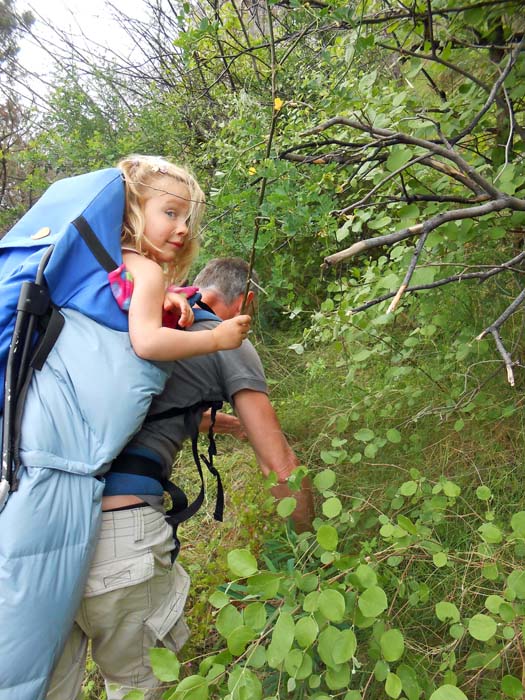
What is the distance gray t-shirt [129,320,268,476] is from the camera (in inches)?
52.6

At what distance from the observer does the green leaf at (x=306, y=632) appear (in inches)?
30.8

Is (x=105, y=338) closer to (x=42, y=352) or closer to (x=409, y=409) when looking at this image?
(x=42, y=352)

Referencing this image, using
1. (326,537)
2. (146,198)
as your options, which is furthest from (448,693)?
(146,198)

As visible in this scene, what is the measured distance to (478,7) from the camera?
51.8 inches

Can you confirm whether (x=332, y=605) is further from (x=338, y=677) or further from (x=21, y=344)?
(x=21, y=344)

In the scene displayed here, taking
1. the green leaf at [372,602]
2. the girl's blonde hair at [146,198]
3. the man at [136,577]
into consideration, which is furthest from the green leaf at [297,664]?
the girl's blonde hair at [146,198]

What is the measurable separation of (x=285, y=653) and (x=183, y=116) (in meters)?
4.38

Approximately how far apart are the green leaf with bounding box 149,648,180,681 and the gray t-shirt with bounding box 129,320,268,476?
549mm

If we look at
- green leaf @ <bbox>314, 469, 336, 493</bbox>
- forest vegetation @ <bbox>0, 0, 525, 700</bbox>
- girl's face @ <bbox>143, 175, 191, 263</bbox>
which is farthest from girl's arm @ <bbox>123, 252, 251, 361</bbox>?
green leaf @ <bbox>314, 469, 336, 493</bbox>

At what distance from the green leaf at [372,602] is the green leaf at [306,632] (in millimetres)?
108

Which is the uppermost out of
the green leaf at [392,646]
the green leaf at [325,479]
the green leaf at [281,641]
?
the green leaf at [281,641]

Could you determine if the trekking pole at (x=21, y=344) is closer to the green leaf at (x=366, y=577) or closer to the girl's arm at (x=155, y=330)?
the girl's arm at (x=155, y=330)

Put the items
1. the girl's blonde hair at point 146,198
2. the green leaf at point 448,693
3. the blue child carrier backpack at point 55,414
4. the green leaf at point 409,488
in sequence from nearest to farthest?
the green leaf at point 448,693 < the blue child carrier backpack at point 55,414 < the green leaf at point 409,488 < the girl's blonde hair at point 146,198

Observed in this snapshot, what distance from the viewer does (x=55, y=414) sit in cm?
104
